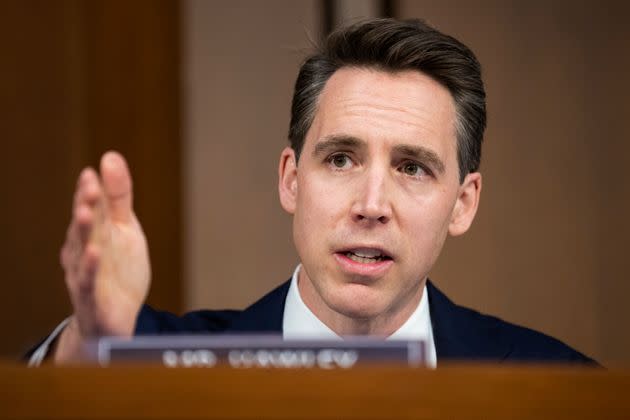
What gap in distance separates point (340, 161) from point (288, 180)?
205 millimetres

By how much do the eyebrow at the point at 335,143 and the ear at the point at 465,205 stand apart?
0.26 m

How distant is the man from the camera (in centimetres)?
156

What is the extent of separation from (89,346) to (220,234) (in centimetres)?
209

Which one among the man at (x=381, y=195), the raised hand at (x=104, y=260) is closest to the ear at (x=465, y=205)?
the man at (x=381, y=195)

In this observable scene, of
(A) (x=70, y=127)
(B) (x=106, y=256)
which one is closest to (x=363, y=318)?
(B) (x=106, y=256)

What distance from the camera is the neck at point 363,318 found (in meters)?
1.67

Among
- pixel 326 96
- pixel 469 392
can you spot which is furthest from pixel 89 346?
pixel 326 96

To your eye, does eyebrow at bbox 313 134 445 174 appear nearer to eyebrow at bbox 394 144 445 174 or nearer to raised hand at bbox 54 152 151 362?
eyebrow at bbox 394 144 445 174

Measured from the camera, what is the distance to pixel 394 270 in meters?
1.57

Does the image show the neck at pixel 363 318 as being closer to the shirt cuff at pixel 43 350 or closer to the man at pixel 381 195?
the man at pixel 381 195

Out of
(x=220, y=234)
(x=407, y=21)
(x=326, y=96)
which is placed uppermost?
(x=407, y=21)

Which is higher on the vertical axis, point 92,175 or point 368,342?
point 92,175

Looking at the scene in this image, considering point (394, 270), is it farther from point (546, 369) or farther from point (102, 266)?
point (546, 369)

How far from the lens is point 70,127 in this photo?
289cm
